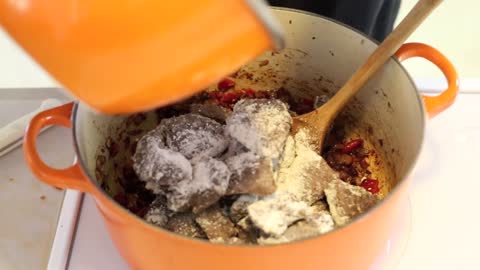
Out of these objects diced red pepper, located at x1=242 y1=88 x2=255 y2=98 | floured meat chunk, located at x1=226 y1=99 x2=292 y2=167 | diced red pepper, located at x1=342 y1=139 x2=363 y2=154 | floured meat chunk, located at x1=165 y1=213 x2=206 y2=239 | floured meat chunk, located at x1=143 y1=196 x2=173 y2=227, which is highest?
floured meat chunk, located at x1=226 y1=99 x2=292 y2=167

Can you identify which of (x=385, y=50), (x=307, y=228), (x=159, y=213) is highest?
(x=385, y=50)

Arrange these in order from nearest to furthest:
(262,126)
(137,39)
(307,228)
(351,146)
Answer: (137,39)
(307,228)
(262,126)
(351,146)

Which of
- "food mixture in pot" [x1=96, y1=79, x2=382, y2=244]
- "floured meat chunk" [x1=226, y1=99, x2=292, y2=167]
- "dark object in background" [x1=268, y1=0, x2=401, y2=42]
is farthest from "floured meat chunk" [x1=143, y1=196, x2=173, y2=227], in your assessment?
"dark object in background" [x1=268, y1=0, x2=401, y2=42]

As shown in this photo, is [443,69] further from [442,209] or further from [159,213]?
[159,213]

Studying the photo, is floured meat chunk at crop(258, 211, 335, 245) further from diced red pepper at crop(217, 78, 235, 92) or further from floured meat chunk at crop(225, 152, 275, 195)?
diced red pepper at crop(217, 78, 235, 92)

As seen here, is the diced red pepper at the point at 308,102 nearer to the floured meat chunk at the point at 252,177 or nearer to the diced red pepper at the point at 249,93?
the diced red pepper at the point at 249,93

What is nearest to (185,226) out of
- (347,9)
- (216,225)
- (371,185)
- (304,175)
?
(216,225)

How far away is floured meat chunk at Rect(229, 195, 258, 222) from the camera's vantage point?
2.12ft

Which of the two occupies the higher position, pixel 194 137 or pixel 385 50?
pixel 385 50

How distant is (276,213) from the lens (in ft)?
2.02

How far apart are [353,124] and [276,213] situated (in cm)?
27

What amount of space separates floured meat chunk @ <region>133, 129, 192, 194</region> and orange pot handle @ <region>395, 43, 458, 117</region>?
279 millimetres

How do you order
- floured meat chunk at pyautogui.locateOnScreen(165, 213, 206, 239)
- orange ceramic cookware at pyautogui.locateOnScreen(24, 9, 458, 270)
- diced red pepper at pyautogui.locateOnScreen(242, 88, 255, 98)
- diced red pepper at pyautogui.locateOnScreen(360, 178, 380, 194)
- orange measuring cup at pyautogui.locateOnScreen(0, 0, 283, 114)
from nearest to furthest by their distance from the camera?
orange measuring cup at pyautogui.locateOnScreen(0, 0, 283, 114), orange ceramic cookware at pyautogui.locateOnScreen(24, 9, 458, 270), floured meat chunk at pyautogui.locateOnScreen(165, 213, 206, 239), diced red pepper at pyautogui.locateOnScreen(360, 178, 380, 194), diced red pepper at pyautogui.locateOnScreen(242, 88, 255, 98)

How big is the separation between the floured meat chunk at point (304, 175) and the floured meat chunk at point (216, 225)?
0.07 m
